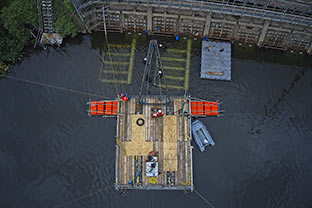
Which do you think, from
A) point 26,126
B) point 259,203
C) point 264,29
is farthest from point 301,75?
point 26,126

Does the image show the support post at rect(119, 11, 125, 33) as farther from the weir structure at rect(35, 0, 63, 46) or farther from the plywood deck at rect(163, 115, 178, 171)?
the plywood deck at rect(163, 115, 178, 171)

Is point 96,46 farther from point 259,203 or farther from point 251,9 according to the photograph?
point 259,203

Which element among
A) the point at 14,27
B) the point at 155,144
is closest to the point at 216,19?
the point at 155,144

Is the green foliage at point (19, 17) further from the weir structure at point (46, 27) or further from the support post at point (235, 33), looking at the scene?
the support post at point (235, 33)

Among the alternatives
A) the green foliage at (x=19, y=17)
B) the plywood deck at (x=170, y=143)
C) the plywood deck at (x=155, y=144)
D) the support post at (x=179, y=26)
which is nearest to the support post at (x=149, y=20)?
the support post at (x=179, y=26)

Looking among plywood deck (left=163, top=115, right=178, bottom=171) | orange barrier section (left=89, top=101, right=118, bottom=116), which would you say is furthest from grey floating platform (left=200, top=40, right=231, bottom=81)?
orange barrier section (left=89, top=101, right=118, bottom=116)

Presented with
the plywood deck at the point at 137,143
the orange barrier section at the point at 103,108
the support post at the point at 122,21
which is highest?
the support post at the point at 122,21

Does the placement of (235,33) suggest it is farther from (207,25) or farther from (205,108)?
(205,108)
